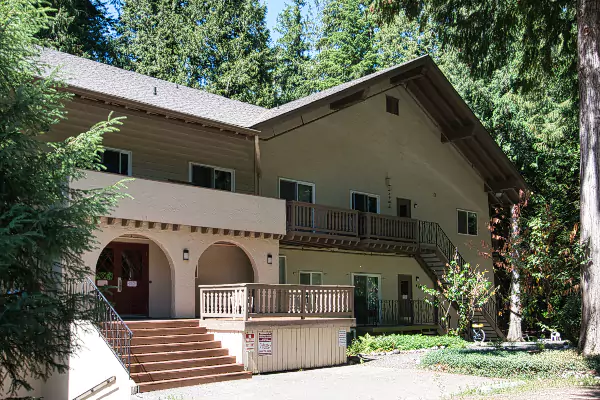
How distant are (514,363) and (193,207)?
29.8 feet

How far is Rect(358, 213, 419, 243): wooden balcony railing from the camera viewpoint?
23750 mm

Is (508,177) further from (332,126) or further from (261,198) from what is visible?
(261,198)

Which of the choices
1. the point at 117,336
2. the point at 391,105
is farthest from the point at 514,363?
the point at 391,105

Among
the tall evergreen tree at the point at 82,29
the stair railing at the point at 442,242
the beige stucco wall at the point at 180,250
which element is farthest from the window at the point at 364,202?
the tall evergreen tree at the point at 82,29

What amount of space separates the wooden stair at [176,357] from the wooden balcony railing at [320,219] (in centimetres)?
533

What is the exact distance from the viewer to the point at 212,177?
21.5m

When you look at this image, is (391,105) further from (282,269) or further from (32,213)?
(32,213)

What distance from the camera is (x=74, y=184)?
1653 centimetres

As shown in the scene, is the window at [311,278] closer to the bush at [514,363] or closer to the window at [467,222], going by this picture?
the bush at [514,363]

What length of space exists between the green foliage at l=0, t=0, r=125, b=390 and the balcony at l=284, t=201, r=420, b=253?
37.1ft

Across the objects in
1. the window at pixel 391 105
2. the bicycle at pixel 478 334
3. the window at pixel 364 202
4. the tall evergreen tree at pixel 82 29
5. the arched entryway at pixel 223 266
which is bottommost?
the bicycle at pixel 478 334

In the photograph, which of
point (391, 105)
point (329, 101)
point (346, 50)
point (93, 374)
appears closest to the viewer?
point (93, 374)

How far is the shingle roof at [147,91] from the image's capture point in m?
19.6

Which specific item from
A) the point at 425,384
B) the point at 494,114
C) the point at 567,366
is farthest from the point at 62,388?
the point at 494,114
